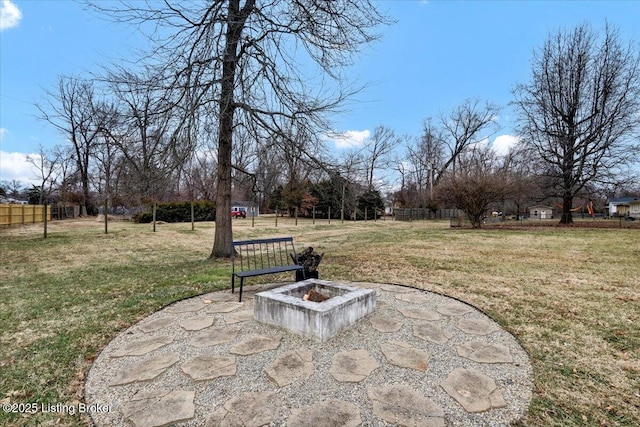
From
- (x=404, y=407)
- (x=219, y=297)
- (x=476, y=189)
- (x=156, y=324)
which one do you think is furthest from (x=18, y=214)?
(x=476, y=189)

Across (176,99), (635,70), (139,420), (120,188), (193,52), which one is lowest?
(139,420)

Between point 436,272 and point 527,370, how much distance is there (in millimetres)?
4055

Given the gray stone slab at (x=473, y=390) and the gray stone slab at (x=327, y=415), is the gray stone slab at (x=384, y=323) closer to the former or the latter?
the gray stone slab at (x=473, y=390)

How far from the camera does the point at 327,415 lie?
210 cm

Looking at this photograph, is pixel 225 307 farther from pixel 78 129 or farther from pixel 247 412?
pixel 78 129

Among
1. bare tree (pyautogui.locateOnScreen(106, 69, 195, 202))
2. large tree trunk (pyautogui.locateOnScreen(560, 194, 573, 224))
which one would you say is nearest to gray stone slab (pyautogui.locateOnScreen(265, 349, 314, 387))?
bare tree (pyautogui.locateOnScreen(106, 69, 195, 202))

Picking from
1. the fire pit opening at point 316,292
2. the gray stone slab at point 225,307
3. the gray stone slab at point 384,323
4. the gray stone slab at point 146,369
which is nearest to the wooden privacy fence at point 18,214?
the gray stone slab at point 225,307

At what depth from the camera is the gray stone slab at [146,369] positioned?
2.55 meters

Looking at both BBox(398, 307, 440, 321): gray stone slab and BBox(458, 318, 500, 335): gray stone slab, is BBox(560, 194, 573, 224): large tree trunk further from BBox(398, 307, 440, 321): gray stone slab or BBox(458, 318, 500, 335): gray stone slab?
BBox(398, 307, 440, 321): gray stone slab

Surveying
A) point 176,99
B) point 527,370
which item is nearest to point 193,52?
point 176,99

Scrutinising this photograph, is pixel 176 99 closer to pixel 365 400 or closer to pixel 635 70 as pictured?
pixel 365 400

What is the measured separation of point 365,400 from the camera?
227 cm

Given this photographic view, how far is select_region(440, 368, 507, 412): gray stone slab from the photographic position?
2.24m

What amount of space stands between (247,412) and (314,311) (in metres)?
1.22
